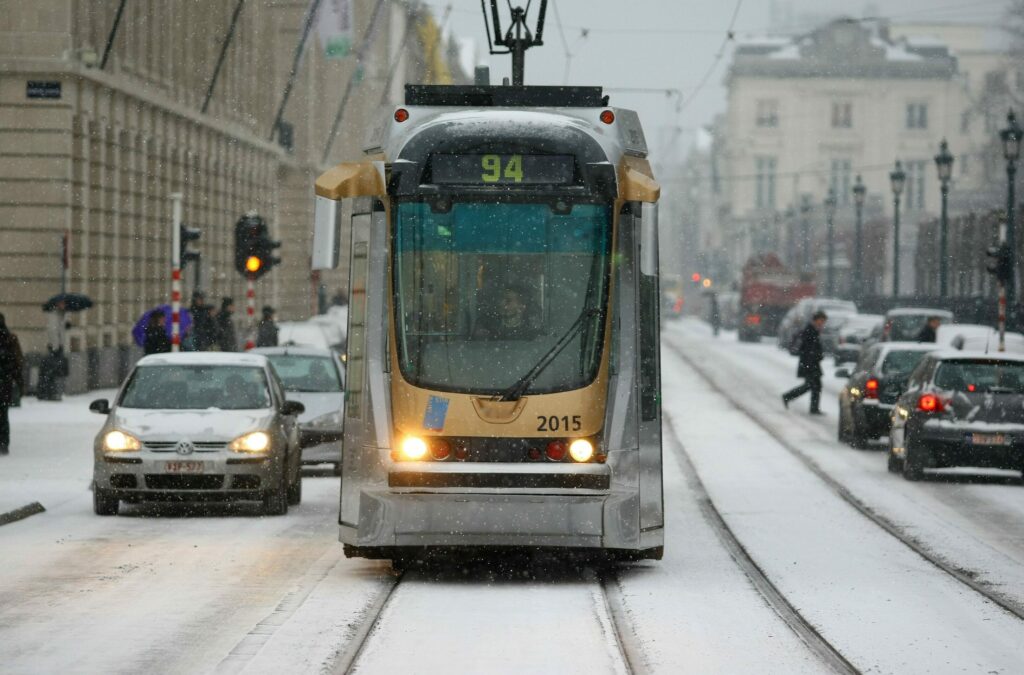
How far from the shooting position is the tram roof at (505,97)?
14039 millimetres

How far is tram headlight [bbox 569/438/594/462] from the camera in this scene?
1340cm

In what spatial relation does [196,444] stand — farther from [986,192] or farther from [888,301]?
[986,192]

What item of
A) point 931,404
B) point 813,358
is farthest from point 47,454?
point 813,358

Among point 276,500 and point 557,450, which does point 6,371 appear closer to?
point 276,500

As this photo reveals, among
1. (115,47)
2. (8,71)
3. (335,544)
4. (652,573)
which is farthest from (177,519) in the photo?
(115,47)

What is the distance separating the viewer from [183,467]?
58.9ft

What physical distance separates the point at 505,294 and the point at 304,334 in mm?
27377

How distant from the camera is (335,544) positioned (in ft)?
52.5

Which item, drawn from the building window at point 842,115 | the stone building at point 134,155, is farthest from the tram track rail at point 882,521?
the building window at point 842,115

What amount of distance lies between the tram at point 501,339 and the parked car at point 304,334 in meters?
25.7

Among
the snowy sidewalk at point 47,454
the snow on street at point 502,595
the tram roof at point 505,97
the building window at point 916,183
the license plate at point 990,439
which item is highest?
the building window at point 916,183

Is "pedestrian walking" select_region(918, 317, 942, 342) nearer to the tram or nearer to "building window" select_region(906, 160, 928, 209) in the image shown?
the tram

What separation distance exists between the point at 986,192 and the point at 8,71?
66.6 metres

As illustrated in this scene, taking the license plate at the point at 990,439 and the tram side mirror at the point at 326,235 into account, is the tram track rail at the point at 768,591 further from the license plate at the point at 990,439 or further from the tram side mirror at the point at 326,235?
the tram side mirror at the point at 326,235
